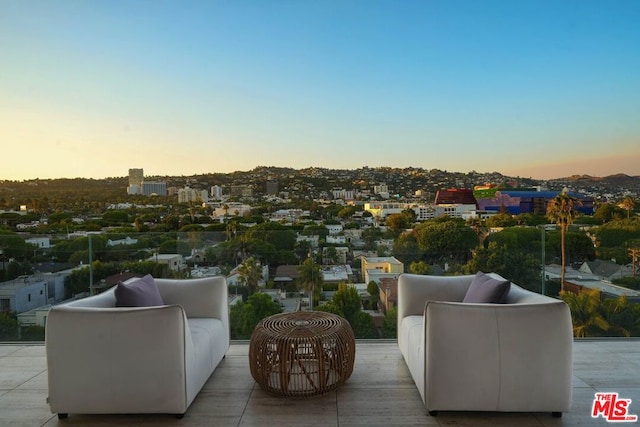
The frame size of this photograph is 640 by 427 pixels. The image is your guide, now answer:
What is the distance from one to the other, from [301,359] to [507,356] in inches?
44.4

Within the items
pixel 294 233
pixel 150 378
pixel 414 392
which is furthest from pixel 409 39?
pixel 150 378

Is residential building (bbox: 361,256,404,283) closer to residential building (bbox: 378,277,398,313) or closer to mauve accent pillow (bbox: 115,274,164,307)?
residential building (bbox: 378,277,398,313)

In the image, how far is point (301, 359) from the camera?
7.75 feet

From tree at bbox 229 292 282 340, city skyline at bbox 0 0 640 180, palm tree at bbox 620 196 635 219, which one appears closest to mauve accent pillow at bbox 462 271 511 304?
tree at bbox 229 292 282 340

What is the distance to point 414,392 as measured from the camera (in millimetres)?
2482

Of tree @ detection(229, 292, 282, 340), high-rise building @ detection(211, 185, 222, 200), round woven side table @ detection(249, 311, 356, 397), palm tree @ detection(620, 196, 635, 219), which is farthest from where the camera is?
high-rise building @ detection(211, 185, 222, 200)

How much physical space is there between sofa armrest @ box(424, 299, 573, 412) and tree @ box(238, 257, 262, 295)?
220 cm

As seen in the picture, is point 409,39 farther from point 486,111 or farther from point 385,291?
point 385,291

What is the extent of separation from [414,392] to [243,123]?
9158 mm

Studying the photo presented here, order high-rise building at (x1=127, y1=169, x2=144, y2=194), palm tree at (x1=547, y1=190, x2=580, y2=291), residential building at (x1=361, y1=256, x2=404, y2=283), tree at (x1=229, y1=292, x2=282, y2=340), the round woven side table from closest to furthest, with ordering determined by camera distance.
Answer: the round woven side table < tree at (x1=229, y1=292, x2=282, y2=340) < residential building at (x1=361, y1=256, x2=404, y2=283) < palm tree at (x1=547, y1=190, x2=580, y2=291) < high-rise building at (x1=127, y1=169, x2=144, y2=194)

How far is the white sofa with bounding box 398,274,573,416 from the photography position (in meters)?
2.09

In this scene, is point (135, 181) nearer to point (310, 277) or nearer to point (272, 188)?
point (272, 188)

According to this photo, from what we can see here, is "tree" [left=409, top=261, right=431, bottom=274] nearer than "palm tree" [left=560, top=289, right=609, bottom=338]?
No

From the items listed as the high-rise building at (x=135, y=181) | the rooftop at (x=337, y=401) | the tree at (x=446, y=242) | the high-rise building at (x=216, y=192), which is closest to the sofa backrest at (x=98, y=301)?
the rooftop at (x=337, y=401)
